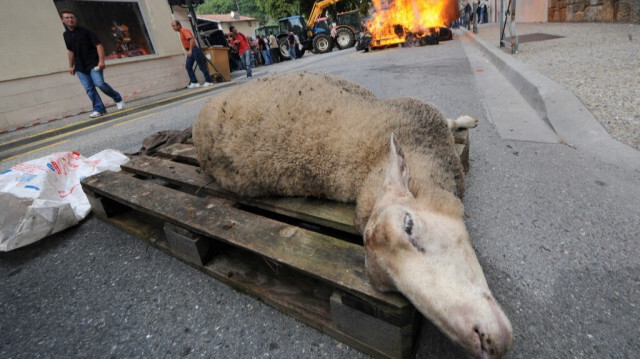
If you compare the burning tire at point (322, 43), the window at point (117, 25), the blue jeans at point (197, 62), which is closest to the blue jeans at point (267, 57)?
the burning tire at point (322, 43)

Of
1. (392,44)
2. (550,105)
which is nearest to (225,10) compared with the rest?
(392,44)

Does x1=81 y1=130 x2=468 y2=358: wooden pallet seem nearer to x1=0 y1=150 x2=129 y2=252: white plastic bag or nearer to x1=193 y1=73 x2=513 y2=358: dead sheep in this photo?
x1=193 y1=73 x2=513 y2=358: dead sheep

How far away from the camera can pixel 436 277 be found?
1.12 metres

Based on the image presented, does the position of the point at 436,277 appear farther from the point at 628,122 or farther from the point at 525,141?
the point at 628,122

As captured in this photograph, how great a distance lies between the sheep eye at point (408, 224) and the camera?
4.07 feet

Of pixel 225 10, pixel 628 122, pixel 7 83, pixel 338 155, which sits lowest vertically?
pixel 628 122

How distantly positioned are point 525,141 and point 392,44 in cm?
1344

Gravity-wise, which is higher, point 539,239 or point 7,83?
point 7,83

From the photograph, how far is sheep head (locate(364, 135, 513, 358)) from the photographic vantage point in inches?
40.4

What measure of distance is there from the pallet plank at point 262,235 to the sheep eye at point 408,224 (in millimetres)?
256

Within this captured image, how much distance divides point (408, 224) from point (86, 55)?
352 inches

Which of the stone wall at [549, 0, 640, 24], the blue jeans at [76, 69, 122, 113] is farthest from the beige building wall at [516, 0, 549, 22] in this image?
the blue jeans at [76, 69, 122, 113]

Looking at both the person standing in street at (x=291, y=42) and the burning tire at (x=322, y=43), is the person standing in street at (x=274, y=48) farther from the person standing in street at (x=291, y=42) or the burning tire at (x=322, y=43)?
the burning tire at (x=322, y=43)

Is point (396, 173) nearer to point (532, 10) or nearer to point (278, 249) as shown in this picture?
point (278, 249)
